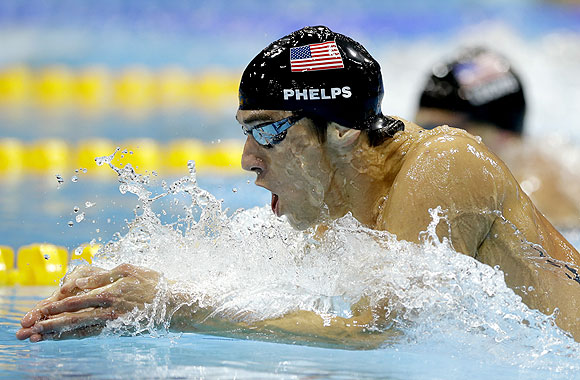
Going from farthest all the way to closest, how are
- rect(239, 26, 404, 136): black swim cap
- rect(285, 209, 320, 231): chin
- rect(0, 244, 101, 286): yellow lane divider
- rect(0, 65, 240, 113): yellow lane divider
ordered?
rect(0, 65, 240, 113): yellow lane divider < rect(0, 244, 101, 286): yellow lane divider < rect(285, 209, 320, 231): chin < rect(239, 26, 404, 136): black swim cap

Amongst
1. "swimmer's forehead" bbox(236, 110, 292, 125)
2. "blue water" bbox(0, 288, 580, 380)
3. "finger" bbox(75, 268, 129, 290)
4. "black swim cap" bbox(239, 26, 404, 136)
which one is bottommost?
"blue water" bbox(0, 288, 580, 380)

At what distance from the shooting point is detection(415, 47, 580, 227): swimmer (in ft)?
14.6

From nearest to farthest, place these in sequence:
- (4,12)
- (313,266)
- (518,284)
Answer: (518,284) < (313,266) < (4,12)

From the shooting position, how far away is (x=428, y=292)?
1979 millimetres

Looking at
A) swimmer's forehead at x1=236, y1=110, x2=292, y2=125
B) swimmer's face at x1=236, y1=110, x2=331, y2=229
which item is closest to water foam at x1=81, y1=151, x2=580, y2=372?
swimmer's face at x1=236, y1=110, x2=331, y2=229

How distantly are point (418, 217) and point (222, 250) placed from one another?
2.52ft

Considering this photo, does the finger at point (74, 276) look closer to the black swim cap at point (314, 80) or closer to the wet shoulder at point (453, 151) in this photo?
the black swim cap at point (314, 80)

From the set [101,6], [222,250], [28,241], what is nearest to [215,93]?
[101,6]

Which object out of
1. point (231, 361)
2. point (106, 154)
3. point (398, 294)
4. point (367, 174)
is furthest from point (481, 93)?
point (106, 154)

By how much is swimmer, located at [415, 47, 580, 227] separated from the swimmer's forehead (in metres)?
2.39

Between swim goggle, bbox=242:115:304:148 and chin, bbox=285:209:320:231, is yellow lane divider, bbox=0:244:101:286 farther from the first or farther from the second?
swim goggle, bbox=242:115:304:148

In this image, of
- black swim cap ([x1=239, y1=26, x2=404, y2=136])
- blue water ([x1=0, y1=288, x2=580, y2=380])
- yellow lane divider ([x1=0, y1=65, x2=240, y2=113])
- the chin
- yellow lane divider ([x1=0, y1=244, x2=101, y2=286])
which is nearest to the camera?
blue water ([x1=0, y1=288, x2=580, y2=380])

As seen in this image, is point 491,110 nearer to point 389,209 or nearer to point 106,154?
point 389,209

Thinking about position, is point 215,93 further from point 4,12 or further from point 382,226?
point 382,226
